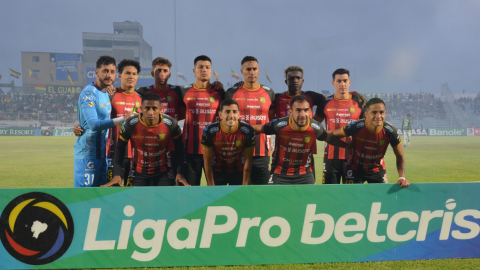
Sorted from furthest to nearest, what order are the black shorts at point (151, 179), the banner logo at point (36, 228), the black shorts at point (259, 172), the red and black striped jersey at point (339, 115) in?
the red and black striped jersey at point (339, 115)
the black shorts at point (259, 172)
the black shorts at point (151, 179)
the banner logo at point (36, 228)

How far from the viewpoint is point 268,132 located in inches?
175

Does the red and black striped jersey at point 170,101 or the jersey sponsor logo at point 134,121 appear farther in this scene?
the red and black striped jersey at point 170,101

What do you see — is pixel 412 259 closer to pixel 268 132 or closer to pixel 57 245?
pixel 268 132

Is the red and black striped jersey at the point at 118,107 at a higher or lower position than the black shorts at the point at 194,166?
higher

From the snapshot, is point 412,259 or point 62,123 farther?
point 62,123

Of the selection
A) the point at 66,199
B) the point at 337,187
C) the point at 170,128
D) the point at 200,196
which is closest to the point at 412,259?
the point at 337,187

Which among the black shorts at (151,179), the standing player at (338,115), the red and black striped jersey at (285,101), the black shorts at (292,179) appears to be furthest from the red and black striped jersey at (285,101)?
the black shorts at (151,179)

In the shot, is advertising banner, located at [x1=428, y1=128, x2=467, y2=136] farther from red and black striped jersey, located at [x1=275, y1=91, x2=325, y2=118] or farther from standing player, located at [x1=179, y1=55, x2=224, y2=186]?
standing player, located at [x1=179, y1=55, x2=224, y2=186]

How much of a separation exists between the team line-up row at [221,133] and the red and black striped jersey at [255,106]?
0.01m

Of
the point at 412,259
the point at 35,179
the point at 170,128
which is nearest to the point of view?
the point at 412,259

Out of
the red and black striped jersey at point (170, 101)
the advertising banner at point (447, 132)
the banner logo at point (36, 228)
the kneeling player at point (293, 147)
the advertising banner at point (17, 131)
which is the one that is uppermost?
the red and black striped jersey at point (170, 101)

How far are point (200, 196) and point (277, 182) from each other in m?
1.30

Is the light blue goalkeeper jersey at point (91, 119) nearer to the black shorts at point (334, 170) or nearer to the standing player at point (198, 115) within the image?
the standing player at point (198, 115)

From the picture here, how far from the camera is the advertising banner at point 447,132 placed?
123ft
